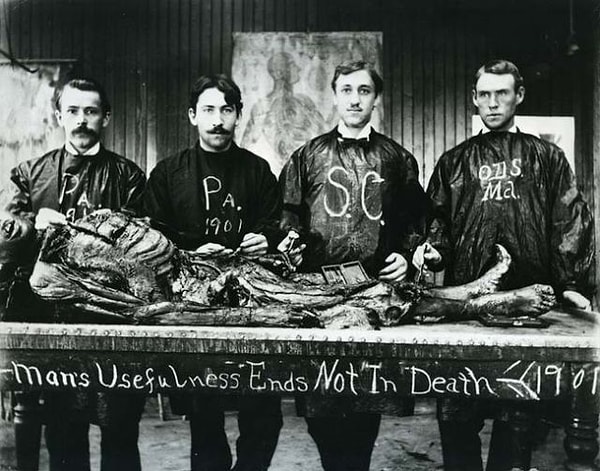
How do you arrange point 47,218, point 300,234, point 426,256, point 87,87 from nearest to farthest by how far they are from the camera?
1. point 426,256
2. point 300,234
3. point 47,218
4. point 87,87

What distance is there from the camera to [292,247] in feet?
14.1

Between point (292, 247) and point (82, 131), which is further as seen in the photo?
point (82, 131)

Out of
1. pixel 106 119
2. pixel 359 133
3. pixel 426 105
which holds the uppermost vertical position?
pixel 426 105

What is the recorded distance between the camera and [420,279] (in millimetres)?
4211

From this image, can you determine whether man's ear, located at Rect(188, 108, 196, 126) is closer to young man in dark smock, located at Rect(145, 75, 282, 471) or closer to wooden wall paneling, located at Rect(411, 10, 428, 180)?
young man in dark smock, located at Rect(145, 75, 282, 471)

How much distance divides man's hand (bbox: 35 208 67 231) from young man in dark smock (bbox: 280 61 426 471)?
151cm

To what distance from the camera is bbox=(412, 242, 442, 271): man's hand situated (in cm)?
422

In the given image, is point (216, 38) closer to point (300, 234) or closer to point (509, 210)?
point (300, 234)

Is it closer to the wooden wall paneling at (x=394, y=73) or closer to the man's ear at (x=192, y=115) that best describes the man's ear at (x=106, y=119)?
the man's ear at (x=192, y=115)

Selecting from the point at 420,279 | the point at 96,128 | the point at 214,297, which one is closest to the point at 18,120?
the point at 96,128

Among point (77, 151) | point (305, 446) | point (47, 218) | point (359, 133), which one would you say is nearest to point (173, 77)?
point (77, 151)

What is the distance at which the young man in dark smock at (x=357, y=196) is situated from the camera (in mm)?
4301

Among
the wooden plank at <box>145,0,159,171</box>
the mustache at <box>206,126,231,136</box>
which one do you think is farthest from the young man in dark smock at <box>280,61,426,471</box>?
the wooden plank at <box>145,0,159,171</box>

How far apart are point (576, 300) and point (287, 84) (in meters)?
2.45
